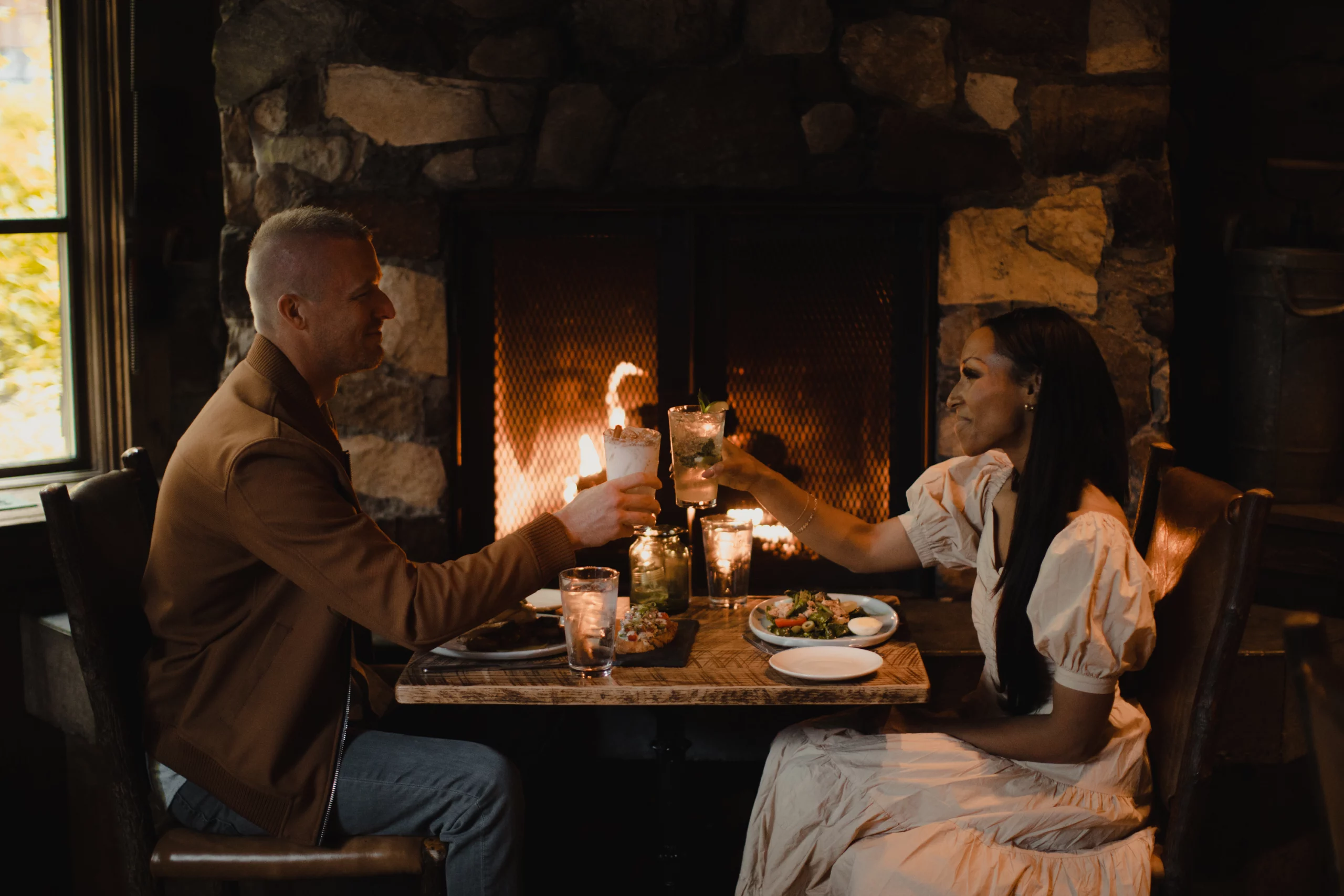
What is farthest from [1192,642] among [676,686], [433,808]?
[433,808]

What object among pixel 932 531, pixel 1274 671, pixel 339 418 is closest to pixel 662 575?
pixel 932 531

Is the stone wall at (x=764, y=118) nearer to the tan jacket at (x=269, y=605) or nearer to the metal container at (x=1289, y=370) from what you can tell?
the metal container at (x=1289, y=370)

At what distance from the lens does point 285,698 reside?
6.77 ft

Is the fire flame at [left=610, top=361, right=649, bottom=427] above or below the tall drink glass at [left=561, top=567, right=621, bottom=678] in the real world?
above

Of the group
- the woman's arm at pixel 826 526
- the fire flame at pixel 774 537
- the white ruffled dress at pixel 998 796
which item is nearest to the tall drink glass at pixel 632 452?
the woman's arm at pixel 826 526

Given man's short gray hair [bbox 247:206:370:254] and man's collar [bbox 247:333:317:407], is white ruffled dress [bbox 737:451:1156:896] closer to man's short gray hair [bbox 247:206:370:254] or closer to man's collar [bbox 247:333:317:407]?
man's collar [bbox 247:333:317:407]

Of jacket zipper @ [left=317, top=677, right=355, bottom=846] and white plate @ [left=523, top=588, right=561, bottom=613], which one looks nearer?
jacket zipper @ [left=317, top=677, right=355, bottom=846]

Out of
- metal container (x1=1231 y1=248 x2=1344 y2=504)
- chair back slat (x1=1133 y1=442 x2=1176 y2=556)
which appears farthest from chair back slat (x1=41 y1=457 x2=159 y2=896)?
metal container (x1=1231 y1=248 x2=1344 y2=504)

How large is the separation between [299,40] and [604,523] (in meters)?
1.71

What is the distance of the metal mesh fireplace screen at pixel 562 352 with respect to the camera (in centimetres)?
332

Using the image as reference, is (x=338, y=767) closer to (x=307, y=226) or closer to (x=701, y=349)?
(x=307, y=226)

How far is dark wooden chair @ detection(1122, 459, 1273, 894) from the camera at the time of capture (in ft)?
6.48

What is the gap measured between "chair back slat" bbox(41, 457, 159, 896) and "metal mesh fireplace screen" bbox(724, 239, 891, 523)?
5.68 ft

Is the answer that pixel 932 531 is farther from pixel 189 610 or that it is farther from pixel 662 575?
pixel 189 610
